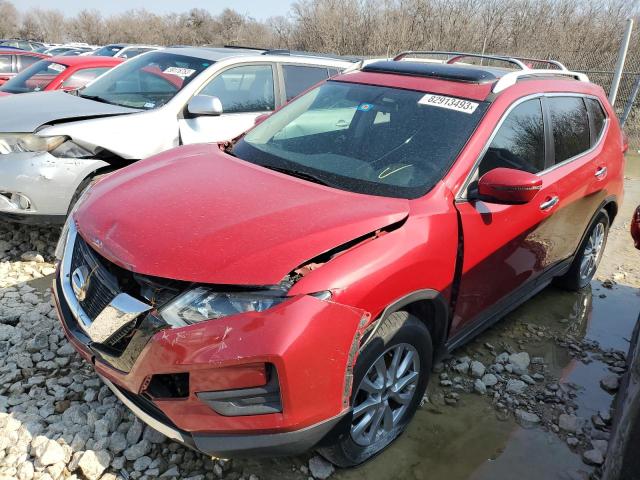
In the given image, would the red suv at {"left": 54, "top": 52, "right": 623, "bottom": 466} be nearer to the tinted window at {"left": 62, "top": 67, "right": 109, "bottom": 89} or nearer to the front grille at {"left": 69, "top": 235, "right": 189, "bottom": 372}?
the front grille at {"left": 69, "top": 235, "right": 189, "bottom": 372}

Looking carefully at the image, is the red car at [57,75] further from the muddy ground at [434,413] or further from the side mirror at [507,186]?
the side mirror at [507,186]

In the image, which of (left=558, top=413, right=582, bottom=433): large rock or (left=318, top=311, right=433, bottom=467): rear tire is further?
(left=558, top=413, right=582, bottom=433): large rock

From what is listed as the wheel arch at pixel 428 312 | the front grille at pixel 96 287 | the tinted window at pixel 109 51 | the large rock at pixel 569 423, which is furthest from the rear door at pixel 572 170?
the tinted window at pixel 109 51

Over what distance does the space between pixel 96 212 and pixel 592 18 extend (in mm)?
19840

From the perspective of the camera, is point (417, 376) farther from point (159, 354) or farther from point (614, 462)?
point (159, 354)

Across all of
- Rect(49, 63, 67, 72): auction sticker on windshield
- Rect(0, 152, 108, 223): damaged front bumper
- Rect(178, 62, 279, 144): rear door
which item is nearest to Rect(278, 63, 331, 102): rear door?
Rect(178, 62, 279, 144): rear door

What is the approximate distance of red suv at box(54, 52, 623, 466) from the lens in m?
1.91

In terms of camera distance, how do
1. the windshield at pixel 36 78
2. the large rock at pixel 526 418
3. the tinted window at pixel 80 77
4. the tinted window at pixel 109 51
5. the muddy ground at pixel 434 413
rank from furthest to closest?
the tinted window at pixel 109 51
the tinted window at pixel 80 77
the windshield at pixel 36 78
the large rock at pixel 526 418
the muddy ground at pixel 434 413

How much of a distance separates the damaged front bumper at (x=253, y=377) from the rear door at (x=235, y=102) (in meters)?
3.22

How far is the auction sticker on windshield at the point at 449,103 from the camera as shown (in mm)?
2872

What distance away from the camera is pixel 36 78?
6891 mm

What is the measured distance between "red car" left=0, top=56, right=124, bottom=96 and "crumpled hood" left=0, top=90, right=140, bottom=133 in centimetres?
196

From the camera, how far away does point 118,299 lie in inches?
80.6

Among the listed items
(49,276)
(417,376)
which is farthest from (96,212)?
(49,276)
